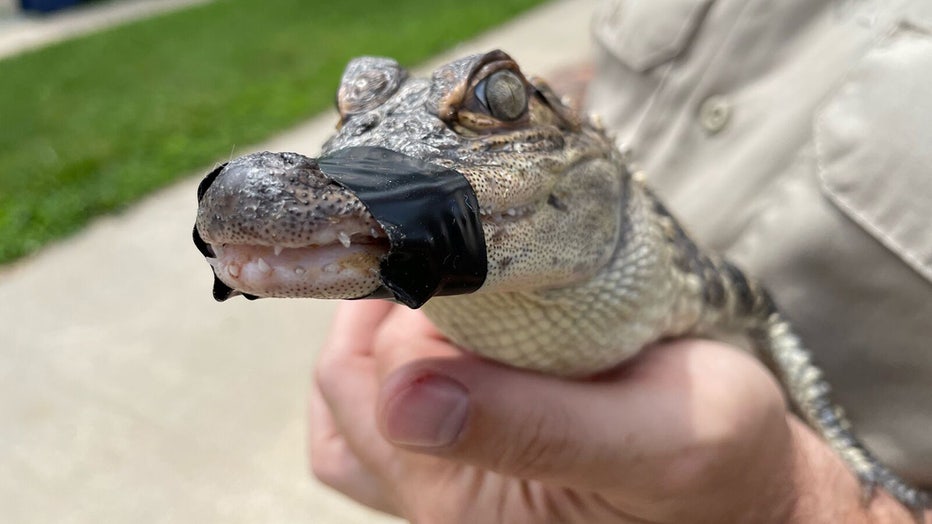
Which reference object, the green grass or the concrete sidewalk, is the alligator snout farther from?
the green grass

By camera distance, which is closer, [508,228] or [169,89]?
[508,228]

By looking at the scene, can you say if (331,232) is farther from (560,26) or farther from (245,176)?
(560,26)

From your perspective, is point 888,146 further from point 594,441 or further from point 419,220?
point 419,220

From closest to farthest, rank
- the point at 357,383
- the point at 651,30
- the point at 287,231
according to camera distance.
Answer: the point at 287,231, the point at 357,383, the point at 651,30

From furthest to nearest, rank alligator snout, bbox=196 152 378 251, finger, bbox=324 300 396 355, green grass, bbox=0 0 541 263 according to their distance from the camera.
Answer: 1. green grass, bbox=0 0 541 263
2. finger, bbox=324 300 396 355
3. alligator snout, bbox=196 152 378 251

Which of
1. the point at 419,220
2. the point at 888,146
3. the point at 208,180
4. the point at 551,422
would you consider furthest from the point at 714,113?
the point at 208,180

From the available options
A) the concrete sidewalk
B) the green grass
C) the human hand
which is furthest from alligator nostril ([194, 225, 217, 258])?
the green grass

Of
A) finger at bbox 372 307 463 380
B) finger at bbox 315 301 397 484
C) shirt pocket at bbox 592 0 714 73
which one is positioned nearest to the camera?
finger at bbox 372 307 463 380
